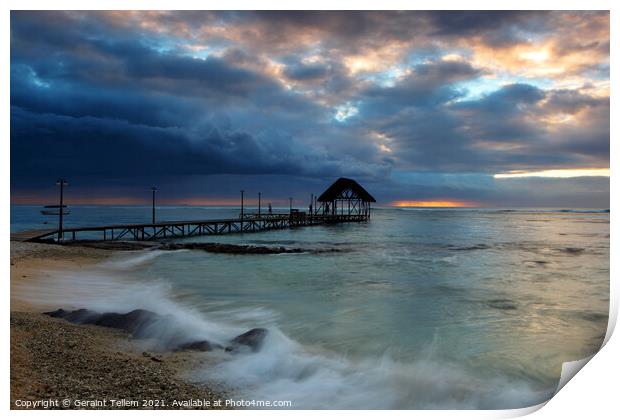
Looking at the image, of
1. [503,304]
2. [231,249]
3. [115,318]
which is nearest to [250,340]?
[115,318]

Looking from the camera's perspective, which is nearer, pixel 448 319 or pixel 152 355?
pixel 152 355

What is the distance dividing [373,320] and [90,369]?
5538 mm

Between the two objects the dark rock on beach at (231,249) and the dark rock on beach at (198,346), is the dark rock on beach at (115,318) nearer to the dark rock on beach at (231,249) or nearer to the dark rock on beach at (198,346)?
the dark rock on beach at (198,346)

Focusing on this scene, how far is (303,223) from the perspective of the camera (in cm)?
4812

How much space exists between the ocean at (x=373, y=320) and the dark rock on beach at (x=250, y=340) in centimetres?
13

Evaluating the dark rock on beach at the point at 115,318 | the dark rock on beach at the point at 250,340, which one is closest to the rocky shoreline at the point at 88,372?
the dark rock on beach at the point at 115,318

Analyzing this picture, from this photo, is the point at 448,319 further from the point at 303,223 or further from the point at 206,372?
the point at 303,223

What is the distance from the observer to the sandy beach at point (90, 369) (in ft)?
14.1

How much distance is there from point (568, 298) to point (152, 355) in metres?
11.1

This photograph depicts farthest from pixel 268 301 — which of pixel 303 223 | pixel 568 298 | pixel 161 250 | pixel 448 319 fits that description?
pixel 303 223

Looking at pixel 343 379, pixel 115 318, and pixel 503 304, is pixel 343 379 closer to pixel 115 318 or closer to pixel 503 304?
pixel 115 318

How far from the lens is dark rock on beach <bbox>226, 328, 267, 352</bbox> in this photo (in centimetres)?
628
